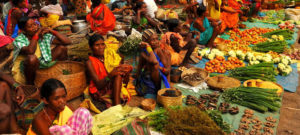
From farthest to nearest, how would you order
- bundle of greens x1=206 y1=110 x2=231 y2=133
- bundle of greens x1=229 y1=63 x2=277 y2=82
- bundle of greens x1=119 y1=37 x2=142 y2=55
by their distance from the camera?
bundle of greens x1=119 y1=37 x2=142 y2=55 → bundle of greens x1=229 y1=63 x2=277 y2=82 → bundle of greens x1=206 y1=110 x2=231 y2=133

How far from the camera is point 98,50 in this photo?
3738 mm

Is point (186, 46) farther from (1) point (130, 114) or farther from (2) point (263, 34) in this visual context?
(2) point (263, 34)

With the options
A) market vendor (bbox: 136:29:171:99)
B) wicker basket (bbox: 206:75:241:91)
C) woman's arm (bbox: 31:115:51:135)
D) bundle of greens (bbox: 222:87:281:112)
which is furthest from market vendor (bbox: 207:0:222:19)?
woman's arm (bbox: 31:115:51:135)

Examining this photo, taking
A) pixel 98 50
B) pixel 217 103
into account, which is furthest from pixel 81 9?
A: pixel 217 103

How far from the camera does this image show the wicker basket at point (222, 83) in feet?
14.2

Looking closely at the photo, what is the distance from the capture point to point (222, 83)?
4.47m

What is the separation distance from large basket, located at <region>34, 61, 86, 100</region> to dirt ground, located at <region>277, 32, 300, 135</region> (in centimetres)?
327

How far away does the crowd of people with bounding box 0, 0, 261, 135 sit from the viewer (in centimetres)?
242

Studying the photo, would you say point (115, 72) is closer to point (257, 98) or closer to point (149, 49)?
point (149, 49)

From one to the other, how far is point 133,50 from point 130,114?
2038 mm

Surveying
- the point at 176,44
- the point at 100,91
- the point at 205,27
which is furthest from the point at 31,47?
the point at 205,27

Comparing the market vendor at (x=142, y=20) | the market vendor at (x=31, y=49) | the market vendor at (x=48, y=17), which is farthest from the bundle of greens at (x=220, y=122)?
the market vendor at (x=48, y=17)

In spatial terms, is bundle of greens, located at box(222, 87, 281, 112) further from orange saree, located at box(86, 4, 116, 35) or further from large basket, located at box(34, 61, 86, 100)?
orange saree, located at box(86, 4, 116, 35)

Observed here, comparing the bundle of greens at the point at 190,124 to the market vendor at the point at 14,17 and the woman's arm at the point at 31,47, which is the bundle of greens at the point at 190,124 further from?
the market vendor at the point at 14,17
